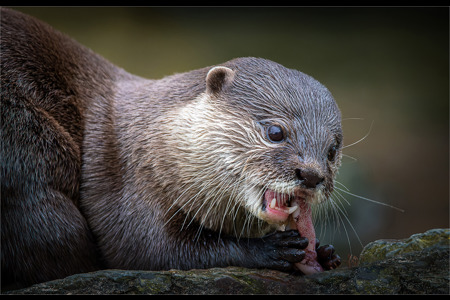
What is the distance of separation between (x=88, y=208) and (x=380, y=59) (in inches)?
247

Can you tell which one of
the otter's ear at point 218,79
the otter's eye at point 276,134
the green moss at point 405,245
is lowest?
the green moss at point 405,245

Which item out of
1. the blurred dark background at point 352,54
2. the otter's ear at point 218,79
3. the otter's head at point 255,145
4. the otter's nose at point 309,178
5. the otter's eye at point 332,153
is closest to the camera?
the otter's nose at point 309,178

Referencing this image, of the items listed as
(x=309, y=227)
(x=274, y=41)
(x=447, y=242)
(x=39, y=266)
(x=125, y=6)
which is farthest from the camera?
(x=274, y=41)

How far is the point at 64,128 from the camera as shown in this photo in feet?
9.50

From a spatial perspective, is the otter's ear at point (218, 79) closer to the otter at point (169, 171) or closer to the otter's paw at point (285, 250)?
the otter at point (169, 171)

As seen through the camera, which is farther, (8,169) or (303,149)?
(8,169)

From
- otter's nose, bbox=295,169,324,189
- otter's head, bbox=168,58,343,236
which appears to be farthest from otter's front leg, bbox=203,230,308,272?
otter's nose, bbox=295,169,324,189

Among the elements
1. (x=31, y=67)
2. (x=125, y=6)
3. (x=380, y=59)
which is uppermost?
(x=125, y=6)

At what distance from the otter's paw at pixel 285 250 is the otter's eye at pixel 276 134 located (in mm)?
439

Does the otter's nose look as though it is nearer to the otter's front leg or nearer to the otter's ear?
the otter's front leg

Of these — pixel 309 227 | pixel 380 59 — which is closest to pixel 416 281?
pixel 309 227

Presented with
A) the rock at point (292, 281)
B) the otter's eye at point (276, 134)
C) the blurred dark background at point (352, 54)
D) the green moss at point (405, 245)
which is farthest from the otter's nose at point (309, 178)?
the blurred dark background at point (352, 54)

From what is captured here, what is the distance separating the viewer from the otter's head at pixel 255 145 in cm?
231

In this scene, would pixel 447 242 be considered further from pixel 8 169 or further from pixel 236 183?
pixel 8 169
